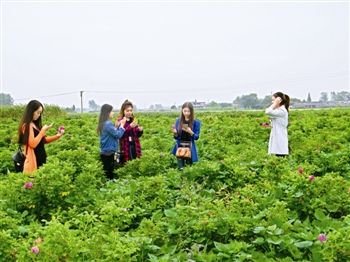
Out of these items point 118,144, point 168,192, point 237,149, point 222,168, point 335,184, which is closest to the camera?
point 335,184

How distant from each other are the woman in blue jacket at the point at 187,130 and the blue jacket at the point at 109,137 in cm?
84

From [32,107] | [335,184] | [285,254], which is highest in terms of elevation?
[32,107]

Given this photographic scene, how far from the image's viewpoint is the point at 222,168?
601 cm

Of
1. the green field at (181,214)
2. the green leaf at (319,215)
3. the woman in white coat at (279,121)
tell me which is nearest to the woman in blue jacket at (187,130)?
the green field at (181,214)

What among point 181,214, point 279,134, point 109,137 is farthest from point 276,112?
point 181,214

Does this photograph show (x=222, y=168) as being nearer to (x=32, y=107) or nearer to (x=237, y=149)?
(x=32, y=107)

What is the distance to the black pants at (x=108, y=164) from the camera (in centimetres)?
674

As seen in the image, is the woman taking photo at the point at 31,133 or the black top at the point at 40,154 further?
the black top at the point at 40,154

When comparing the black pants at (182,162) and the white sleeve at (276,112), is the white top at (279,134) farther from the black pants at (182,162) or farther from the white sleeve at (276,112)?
the black pants at (182,162)

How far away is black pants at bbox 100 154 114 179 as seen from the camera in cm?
674

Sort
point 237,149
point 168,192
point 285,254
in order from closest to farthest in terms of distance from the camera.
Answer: point 285,254
point 168,192
point 237,149

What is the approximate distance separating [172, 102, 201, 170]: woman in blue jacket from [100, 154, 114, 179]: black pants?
998 mm

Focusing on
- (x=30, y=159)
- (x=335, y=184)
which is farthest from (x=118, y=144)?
(x=335, y=184)

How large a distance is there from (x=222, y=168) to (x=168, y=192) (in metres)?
1.12
